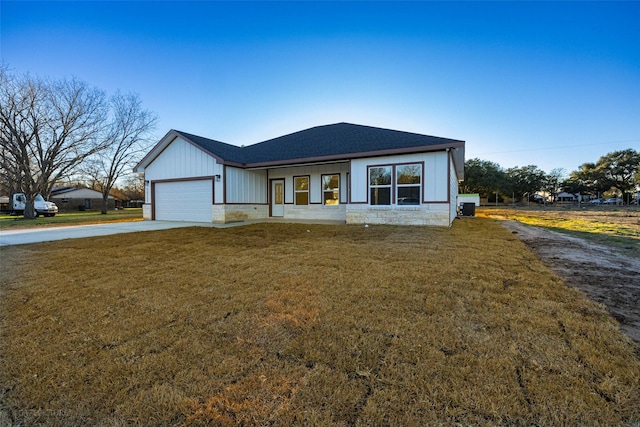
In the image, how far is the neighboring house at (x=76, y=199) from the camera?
3756 centimetres

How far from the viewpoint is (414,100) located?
603 inches

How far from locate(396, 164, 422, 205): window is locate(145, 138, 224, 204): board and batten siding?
315 inches

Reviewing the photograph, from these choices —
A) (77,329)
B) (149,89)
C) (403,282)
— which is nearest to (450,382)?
(403,282)

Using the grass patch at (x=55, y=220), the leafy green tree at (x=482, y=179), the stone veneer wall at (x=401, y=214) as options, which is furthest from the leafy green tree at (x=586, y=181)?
the grass patch at (x=55, y=220)

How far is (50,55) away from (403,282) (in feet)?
47.4

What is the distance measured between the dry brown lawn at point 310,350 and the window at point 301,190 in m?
10.3

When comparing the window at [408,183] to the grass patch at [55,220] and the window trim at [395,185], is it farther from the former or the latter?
the grass patch at [55,220]

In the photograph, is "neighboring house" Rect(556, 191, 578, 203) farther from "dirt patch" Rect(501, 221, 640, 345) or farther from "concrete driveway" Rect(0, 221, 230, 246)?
"concrete driveway" Rect(0, 221, 230, 246)

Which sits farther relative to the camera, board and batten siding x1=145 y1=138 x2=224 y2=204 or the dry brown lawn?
board and batten siding x1=145 y1=138 x2=224 y2=204

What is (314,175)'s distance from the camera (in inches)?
559

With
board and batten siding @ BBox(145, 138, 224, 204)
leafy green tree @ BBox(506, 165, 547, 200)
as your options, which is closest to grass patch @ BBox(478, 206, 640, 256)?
board and batten siding @ BBox(145, 138, 224, 204)

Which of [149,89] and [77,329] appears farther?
[149,89]

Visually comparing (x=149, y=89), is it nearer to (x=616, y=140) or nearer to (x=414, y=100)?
(x=414, y=100)

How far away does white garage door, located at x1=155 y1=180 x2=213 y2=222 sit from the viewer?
535 inches
